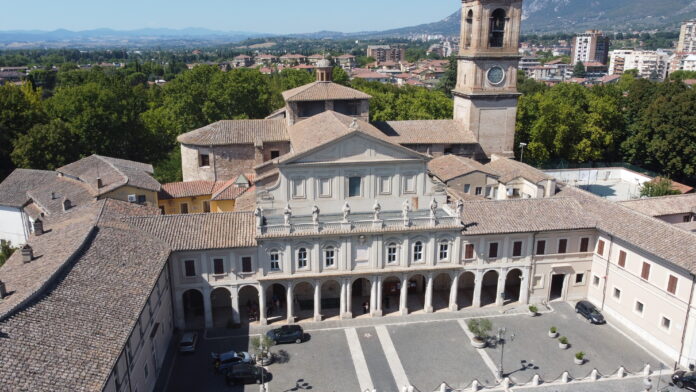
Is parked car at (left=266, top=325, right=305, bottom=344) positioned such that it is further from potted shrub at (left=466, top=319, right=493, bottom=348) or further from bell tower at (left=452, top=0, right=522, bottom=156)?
bell tower at (left=452, top=0, right=522, bottom=156)

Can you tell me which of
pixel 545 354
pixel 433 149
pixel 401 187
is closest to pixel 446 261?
pixel 401 187

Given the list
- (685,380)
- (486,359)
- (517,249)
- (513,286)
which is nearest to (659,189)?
(513,286)

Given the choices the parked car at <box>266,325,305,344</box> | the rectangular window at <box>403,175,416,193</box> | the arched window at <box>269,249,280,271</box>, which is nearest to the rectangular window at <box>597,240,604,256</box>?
the rectangular window at <box>403,175,416,193</box>

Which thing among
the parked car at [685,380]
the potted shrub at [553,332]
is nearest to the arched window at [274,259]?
the potted shrub at [553,332]

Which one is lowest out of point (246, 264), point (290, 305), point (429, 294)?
point (290, 305)

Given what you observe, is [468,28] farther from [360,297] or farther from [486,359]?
[486,359]

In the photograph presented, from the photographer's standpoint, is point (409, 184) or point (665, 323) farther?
point (409, 184)

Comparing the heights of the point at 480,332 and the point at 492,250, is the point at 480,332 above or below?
below

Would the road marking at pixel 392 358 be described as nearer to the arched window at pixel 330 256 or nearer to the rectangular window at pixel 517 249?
the arched window at pixel 330 256
